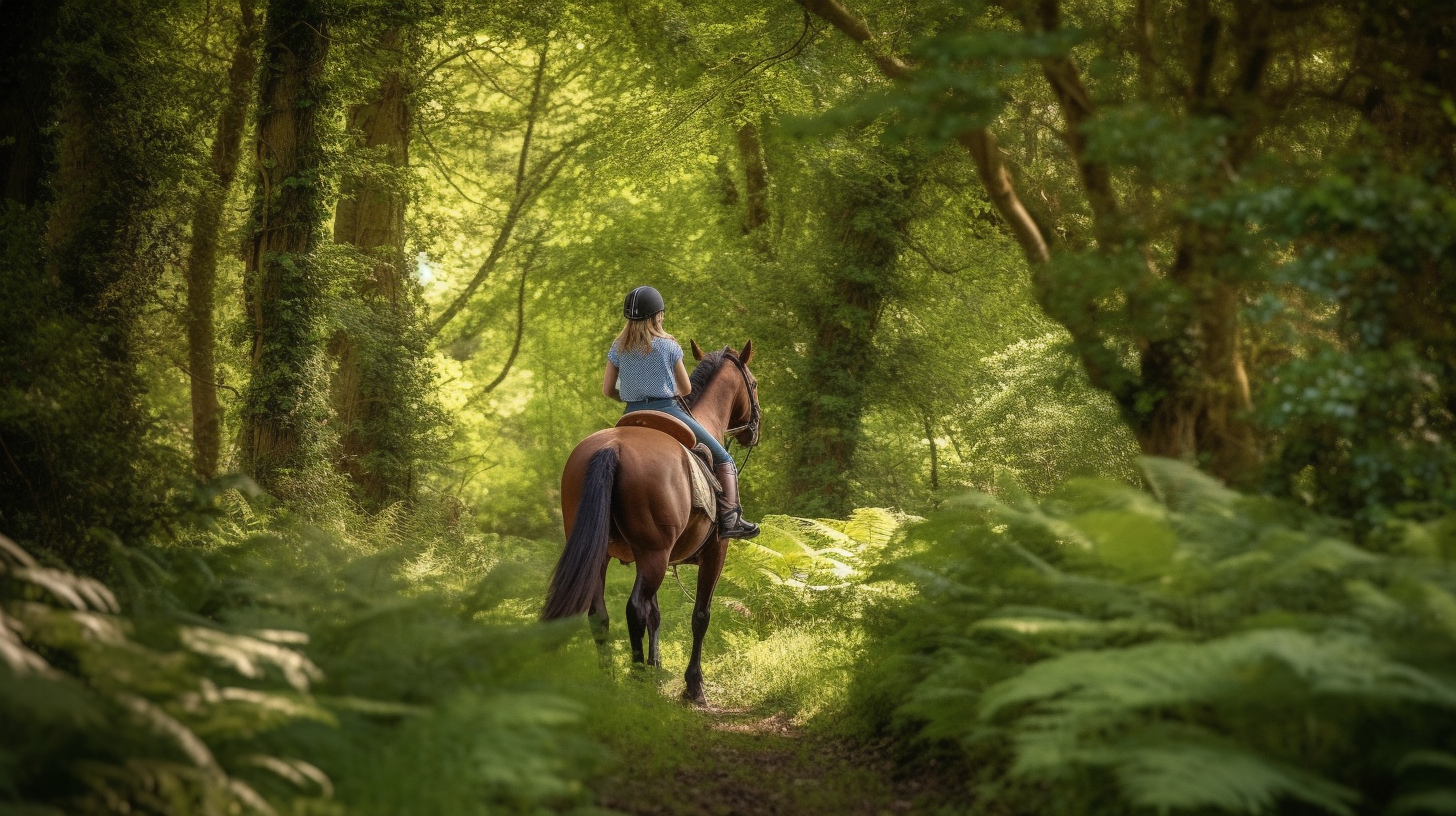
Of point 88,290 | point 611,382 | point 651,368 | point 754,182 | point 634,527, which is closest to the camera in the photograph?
point 634,527

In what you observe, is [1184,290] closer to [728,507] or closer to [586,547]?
[586,547]

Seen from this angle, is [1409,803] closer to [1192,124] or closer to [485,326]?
[1192,124]

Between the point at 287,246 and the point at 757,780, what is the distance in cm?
771

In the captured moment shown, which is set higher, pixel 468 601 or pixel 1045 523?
pixel 1045 523

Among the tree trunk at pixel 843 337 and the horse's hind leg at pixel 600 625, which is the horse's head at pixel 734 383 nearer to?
the horse's hind leg at pixel 600 625

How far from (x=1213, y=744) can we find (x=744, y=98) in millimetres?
12725

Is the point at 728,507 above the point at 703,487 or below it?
below

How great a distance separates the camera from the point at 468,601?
19.1 ft

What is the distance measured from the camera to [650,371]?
30.0 feet

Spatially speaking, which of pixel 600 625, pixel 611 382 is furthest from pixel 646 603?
pixel 611 382

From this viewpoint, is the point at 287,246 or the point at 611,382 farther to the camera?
the point at 287,246

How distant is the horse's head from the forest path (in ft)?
11.6

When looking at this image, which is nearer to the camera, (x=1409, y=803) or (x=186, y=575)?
(x=1409, y=803)

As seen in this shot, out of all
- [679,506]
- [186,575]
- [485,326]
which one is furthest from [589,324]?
[186,575]
